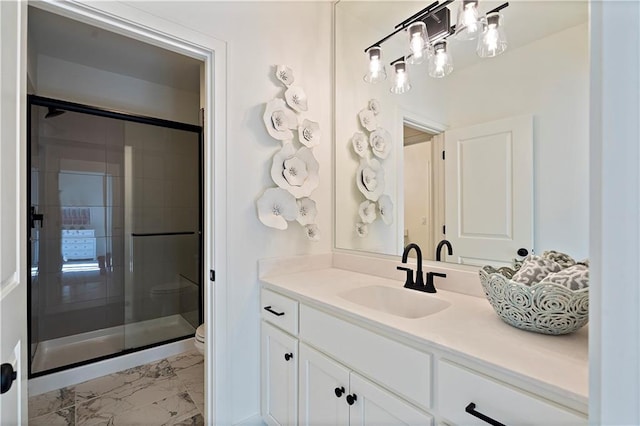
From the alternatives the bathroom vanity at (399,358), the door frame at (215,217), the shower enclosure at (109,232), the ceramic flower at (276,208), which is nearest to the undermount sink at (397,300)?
the bathroom vanity at (399,358)

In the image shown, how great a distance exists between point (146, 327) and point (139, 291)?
14.9 inches

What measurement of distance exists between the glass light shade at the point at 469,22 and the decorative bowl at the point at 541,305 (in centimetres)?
110

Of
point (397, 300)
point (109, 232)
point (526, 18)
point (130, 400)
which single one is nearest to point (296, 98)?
point (526, 18)

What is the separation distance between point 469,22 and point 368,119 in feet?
2.31

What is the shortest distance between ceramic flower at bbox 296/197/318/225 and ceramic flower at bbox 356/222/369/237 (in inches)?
12.3

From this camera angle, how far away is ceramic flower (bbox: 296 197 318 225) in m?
1.74

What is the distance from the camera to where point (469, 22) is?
1.33 metres

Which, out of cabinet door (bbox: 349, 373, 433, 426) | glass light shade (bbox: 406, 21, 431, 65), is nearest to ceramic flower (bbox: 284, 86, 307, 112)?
glass light shade (bbox: 406, 21, 431, 65)

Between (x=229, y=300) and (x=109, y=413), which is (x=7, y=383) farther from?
(x=109, y=413)

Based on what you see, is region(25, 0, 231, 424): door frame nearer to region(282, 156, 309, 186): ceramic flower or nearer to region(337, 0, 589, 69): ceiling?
region(282, 156, 309, 186): ceramic flower

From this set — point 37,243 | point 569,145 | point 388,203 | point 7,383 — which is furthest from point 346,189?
point 37,243

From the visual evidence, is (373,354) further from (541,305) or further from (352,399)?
(541,305)

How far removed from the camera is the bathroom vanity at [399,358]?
2.29 feet

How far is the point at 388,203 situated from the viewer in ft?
5.88
